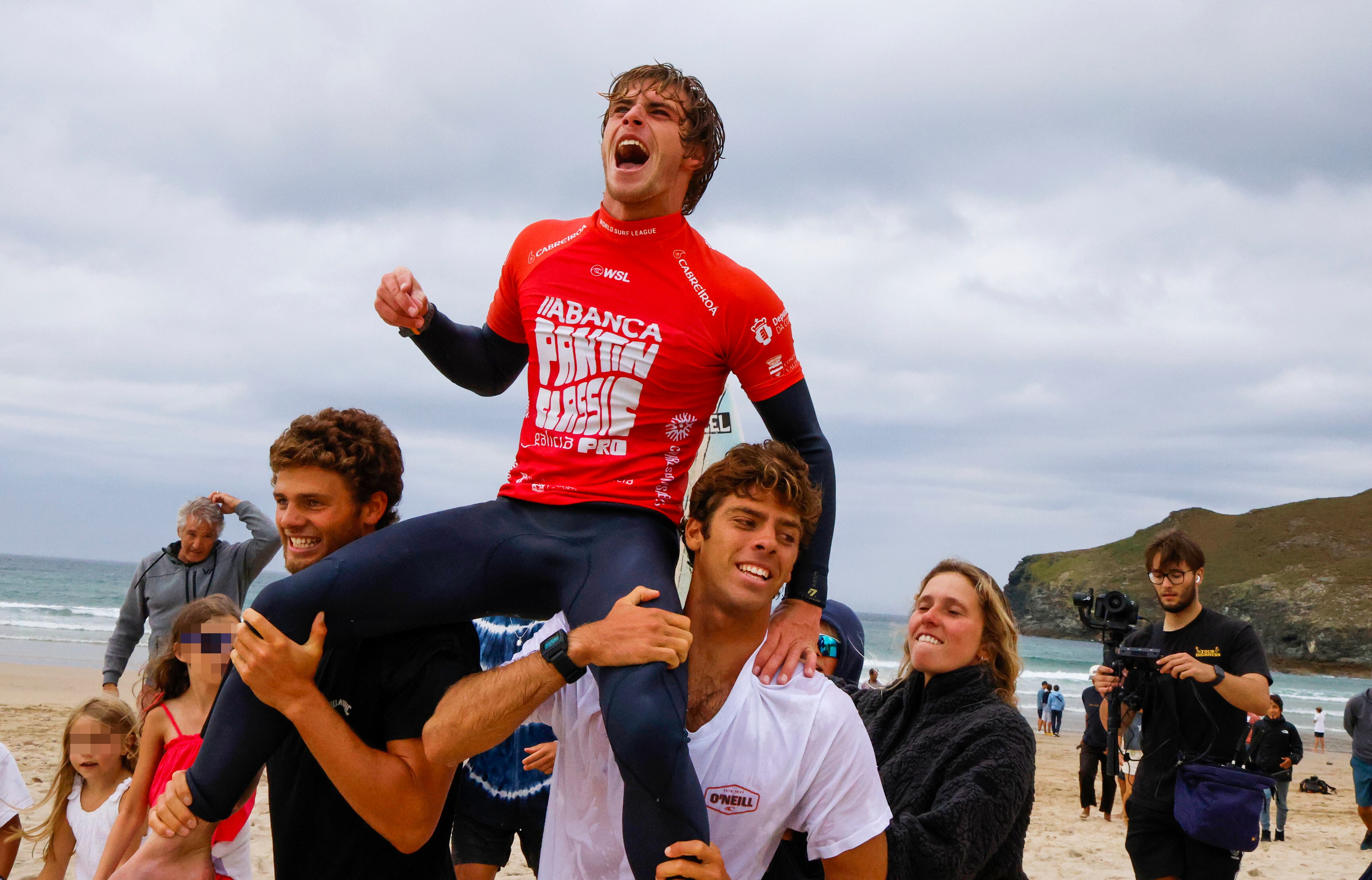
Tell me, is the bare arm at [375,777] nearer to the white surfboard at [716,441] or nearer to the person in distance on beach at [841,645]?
the person in distance on beach at [841,645]

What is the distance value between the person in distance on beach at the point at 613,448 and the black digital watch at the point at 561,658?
78 millimetres

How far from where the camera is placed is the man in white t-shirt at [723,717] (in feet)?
7.51

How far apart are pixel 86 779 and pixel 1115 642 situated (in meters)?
4.92

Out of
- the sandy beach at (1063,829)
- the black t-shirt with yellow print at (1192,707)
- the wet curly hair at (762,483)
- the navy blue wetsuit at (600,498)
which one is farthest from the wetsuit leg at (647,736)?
the sandy beach at (1063,829)

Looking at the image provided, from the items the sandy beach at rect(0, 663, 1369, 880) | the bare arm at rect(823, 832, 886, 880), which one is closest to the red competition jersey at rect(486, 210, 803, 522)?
the bare arm at rect(823, 832, 886, 880)

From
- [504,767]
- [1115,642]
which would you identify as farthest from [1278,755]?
[504,767]

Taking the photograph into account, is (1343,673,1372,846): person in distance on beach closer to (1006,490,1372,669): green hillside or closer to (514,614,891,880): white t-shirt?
(514,614,891,880): white t-shirt

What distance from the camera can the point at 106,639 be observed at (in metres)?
29.7

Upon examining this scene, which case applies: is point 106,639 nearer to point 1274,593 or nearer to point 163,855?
point 163,855

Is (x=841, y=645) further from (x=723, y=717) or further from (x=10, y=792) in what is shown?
(x=10, y=792)

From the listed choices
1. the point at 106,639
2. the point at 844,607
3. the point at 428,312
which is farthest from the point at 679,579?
the point at 106,639

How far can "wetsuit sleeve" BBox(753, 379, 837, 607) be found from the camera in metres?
2.81

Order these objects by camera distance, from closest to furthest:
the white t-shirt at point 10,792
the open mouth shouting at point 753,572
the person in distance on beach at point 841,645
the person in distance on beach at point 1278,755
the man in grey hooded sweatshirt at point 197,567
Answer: the open mouth shouting at point 753,572, the person in distance on beach at point 841,645, the white t-shirt at point 10,792, the man in grey hooded sweatshirt at point 197,567, the person in distance on beach at point 1278,755

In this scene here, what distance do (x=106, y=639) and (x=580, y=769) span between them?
31908mm
